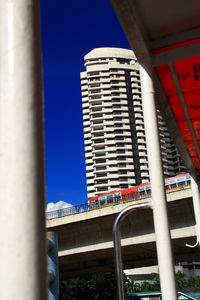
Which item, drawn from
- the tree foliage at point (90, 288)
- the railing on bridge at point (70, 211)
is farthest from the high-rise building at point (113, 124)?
the railing on bridge at point (70, 211)

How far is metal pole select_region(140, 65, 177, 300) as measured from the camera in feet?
11.0

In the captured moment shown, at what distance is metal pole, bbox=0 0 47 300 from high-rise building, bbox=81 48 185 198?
104988 millimetres

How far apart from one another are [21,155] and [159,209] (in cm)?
247

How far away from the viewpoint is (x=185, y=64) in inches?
189

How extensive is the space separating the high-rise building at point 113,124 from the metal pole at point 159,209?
102 m

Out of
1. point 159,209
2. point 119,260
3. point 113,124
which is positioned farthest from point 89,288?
point 113,124

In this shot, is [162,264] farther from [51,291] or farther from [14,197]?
[14,197]

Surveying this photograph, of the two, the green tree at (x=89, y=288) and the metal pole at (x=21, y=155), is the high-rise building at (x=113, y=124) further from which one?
the metal pole at (x=21, y=155)

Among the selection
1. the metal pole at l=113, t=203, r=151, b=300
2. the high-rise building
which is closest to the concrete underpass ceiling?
the metal pole at l=113, t=203, r=151, b=300

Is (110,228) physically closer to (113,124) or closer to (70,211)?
(70,211)

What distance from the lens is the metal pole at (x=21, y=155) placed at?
3.51ft

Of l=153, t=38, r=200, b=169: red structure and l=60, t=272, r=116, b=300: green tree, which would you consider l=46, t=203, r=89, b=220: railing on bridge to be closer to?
l=153, t=38, r=200, b=169: red structure

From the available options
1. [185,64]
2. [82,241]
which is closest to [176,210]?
[82,241]

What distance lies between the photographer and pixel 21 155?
116 cm
